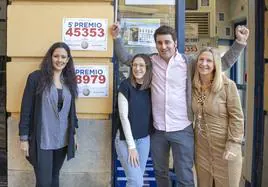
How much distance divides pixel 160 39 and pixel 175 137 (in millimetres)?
825

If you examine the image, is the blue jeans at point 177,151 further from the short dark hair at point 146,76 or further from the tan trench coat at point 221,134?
the short dark hair at point 146,76

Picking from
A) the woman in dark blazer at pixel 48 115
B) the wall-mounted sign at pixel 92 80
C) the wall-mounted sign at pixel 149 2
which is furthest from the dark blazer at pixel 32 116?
the wall-mounted sign at pixel 149 2

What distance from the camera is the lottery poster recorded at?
4.24 m

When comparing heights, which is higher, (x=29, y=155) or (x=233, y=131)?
(x=233, y=131)

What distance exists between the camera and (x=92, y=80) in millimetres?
4102

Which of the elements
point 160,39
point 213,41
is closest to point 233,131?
point 160,39

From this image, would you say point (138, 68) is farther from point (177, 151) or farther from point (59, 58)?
point (177, 151)

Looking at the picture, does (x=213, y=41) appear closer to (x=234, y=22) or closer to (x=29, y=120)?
(x=234, y=22)

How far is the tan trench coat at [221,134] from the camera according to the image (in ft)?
11.6

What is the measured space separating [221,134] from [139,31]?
1.32 m

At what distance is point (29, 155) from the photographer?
367 centimetres

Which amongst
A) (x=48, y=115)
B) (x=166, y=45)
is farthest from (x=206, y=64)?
(x=48, y=115)

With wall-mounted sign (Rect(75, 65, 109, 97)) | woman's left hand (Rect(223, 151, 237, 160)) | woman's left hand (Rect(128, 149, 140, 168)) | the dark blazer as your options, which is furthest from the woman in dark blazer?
woman's left hand (Rect(223, 151, 237, 160))

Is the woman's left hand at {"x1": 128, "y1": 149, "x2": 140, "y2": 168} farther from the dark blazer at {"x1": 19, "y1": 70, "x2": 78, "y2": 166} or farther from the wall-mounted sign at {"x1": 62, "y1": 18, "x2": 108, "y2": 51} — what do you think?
the wall-mounted sign at {"x1": 62, "y1": 18, "x2": 108, "y2": 51}
